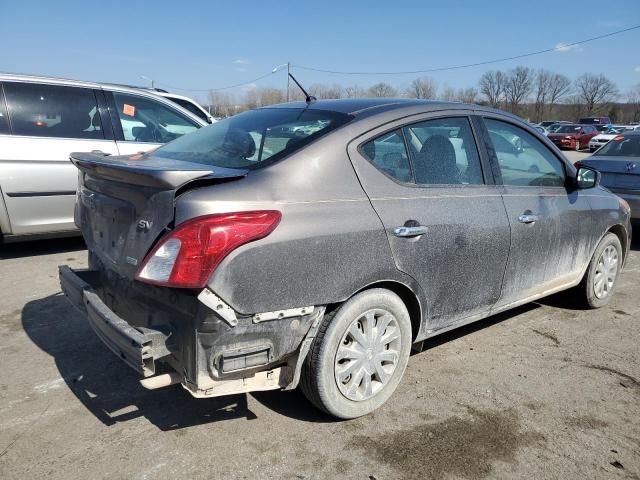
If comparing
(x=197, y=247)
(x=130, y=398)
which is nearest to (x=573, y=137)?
(x=130, y=398)

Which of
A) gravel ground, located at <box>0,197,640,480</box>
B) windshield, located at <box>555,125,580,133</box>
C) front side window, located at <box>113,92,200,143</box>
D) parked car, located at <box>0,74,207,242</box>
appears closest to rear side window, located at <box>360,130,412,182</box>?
gravel ground, located at <box>0,197,640,480</box>

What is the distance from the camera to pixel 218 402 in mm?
2980

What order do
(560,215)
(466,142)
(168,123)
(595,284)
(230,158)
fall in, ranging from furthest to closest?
(168,123), (595,284), (560,215), (466,142), (230,158)

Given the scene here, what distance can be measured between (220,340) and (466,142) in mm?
2080

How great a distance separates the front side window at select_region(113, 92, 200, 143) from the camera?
6.04 metres

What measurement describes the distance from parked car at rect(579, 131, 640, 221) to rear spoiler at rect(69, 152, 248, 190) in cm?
576

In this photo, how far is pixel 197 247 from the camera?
2.20 metres

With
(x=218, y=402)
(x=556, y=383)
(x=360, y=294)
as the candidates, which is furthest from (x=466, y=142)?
(x=218, y=402)

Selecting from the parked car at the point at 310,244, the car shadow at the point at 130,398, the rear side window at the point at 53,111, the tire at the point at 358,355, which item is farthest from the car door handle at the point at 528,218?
the rear side window at the point at 53,111

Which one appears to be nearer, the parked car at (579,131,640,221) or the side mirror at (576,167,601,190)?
the side mirror at (576,167,601,190)

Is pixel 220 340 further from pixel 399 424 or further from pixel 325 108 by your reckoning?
pixel 325 108

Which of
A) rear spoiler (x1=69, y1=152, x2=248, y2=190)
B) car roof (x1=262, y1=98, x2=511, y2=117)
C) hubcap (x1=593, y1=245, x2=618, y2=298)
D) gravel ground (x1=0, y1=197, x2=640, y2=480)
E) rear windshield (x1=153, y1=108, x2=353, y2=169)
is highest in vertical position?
car roof (x1=262, y1=98, x2=511, y2=117)

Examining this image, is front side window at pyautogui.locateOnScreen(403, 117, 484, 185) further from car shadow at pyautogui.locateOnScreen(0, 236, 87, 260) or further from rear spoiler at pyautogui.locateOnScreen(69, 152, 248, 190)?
car shadow at pyautogui.locateOnScreen(0, 236, 87, 260)

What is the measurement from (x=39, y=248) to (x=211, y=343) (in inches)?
189
